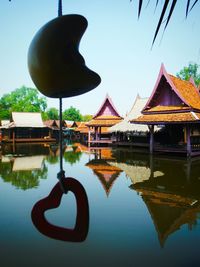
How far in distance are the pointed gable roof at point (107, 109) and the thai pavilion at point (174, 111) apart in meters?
8.98

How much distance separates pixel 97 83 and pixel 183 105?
15.5m

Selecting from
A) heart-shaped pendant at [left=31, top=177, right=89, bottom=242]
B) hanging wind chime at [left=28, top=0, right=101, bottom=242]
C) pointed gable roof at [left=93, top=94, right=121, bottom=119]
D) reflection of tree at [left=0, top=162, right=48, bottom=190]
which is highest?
pointed gable roof at [left=93, top=94, right=121, bottom=119]

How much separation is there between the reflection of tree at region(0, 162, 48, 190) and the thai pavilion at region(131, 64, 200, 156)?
8.45 m

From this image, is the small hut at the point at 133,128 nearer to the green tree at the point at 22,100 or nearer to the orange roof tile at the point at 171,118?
the orange roof tile at the point at 171,118

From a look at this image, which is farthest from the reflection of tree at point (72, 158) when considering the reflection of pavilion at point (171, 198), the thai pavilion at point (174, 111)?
the reflection of pavilion at point (171, 198)

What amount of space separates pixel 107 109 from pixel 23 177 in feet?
61.2

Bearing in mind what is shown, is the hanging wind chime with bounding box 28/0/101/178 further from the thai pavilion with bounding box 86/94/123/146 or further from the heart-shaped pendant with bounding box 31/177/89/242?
the thai pavilion with bounding box 86/94/123/146

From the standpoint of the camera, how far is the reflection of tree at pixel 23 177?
28.0ft

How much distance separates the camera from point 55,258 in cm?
360

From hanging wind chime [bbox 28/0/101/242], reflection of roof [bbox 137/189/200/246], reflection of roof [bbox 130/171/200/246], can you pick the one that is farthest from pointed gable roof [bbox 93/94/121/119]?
hanging wind chime [bbox 28/0/101/242]

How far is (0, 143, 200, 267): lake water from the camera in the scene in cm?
165

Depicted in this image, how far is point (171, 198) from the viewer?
6.59m

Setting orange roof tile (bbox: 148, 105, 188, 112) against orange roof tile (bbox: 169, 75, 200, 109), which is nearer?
orange roof tile (bbox: 148, 105, 188, 112)

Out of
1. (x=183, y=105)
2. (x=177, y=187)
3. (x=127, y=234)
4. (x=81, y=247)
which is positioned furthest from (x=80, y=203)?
(x=183, y=105)
